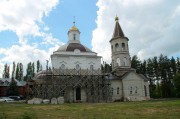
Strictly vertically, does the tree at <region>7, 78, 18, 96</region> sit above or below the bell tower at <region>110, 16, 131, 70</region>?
below

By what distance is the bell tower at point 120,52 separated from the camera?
140 ft

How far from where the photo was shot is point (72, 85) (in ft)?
119

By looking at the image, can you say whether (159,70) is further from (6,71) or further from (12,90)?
(6,71)

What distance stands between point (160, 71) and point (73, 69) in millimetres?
34169

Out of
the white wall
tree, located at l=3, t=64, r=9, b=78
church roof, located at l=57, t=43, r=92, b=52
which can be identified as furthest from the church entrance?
tree, located at l=3, t=64, r=9, b=78

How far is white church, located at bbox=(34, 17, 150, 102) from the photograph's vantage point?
37000mm

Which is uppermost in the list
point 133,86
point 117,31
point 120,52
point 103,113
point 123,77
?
point 117,31

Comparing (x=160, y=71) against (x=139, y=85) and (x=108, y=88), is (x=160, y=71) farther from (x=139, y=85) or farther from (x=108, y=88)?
(x=108, y=88)

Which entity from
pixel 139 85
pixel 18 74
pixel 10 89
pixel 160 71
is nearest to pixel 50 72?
pixel 139 85

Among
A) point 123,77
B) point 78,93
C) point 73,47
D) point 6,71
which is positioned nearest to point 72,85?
point 78,93

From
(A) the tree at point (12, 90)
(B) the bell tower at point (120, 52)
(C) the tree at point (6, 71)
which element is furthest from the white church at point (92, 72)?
(C) the tree at point (6, 71)

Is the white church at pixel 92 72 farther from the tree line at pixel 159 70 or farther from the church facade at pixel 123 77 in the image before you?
the tree line at pixel 159 70

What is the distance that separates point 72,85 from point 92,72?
4386 millimetres

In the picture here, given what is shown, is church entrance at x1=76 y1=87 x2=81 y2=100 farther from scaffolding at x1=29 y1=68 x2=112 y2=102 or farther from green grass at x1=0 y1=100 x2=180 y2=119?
green grass at x1=0 y1=100 x2=180 y2=119
